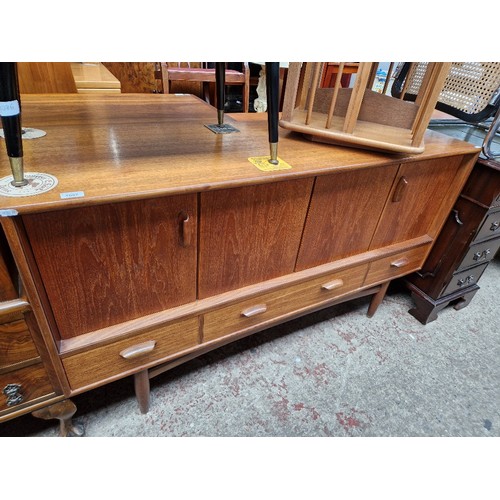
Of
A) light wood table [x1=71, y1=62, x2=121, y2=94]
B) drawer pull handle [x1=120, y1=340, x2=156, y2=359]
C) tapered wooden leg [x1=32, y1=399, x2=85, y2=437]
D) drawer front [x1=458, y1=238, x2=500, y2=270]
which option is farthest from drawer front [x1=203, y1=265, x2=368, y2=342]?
light wood table [x1=71, y1=62, x2=121, y2=94]

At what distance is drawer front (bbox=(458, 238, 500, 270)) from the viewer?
1.45 m

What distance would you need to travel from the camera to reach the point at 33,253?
65 centimetres

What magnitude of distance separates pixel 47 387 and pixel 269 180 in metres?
0.75

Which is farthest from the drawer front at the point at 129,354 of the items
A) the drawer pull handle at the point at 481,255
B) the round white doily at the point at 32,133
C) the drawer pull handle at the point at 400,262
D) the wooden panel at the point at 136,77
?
the wooden panel at the point at 136,77

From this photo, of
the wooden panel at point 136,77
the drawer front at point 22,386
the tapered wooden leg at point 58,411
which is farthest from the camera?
the wooden panel at point 136,77

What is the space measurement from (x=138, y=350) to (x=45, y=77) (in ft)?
4.18

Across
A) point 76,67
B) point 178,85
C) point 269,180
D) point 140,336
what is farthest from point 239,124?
point 76,67

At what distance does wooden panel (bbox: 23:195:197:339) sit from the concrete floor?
1.62 feet

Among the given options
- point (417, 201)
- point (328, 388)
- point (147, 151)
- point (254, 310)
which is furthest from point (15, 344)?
point (417, 201)

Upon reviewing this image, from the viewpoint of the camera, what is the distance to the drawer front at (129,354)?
838 mm

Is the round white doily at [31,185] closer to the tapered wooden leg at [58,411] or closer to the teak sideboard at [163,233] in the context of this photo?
the teak sideboard at [163,233]

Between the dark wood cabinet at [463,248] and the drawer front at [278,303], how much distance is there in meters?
0.46

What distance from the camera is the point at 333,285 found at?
48.8 inches

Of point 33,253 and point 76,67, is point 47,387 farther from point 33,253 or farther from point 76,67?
point 76,67
